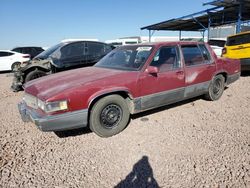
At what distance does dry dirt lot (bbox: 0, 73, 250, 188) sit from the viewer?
2561mm

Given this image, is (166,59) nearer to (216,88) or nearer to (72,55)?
(216,88)

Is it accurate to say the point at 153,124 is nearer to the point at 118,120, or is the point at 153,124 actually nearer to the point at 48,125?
the point at 118,120

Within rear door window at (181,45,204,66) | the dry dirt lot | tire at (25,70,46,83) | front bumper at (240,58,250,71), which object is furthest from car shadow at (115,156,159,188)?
front bumper at (240,58,250,71)

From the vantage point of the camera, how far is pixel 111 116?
368cm

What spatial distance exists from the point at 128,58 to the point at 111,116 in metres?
1.36

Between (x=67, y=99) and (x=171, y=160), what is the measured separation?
1.78 metres

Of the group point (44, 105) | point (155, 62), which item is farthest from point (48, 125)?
point (155, 62)

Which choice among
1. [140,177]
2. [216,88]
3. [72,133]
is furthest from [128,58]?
[216,88]

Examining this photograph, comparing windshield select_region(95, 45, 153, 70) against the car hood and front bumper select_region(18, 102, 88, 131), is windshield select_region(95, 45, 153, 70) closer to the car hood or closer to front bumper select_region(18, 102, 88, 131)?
the car hood

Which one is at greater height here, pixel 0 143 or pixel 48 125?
pixel 48 125

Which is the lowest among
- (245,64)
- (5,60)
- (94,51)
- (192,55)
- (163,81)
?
(163,81)

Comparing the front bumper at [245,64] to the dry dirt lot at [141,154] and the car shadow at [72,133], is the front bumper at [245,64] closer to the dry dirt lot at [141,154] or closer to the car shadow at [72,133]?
the dry dirt lot at [141,154]

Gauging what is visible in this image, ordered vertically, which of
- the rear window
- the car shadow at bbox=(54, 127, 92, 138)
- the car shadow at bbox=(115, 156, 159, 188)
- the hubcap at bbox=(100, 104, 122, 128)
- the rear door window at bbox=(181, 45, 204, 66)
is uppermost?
the rear window

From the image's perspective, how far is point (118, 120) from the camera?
12.4 ft
